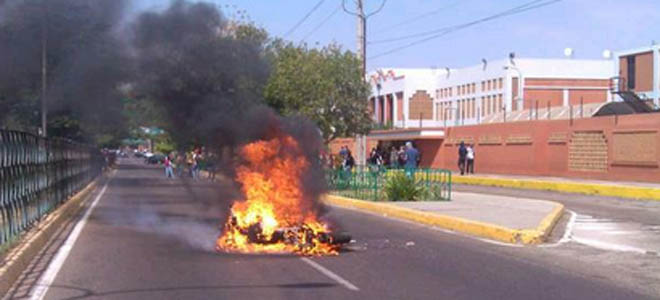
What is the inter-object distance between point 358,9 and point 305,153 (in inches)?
706

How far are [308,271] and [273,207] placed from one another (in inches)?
96.2

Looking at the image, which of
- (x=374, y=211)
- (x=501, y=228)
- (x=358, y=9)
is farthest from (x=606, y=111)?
(x=501, y=228)

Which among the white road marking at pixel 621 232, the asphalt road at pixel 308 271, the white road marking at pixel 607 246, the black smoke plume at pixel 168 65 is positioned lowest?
the white road marking at pixel 607 246

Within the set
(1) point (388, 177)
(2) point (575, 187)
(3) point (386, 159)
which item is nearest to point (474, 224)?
(1) point (388, 177)

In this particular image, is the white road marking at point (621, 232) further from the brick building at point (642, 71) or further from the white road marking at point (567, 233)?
the brick building at point (642, 71)

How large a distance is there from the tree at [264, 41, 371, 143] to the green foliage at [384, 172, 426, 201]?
6.38m

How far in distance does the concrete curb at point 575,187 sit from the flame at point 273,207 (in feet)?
56.0

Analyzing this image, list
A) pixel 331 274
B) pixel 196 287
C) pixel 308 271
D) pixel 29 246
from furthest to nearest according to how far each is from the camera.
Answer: pixel 29 246 → pixel 308 271 → pixel 331 274 → pixel 196 287

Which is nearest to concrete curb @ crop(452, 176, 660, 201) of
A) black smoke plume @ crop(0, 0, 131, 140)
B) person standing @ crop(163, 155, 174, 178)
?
person standing @ crop(163, 155, 174, 178)

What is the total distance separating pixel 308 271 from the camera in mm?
11125

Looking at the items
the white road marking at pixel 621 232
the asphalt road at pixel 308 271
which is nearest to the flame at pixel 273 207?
the asphalt road at pixel 308 271

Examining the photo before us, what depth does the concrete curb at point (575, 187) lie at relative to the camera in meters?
27.6

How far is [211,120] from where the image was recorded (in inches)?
552

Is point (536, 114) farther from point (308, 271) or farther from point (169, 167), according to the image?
point (308, 271)
